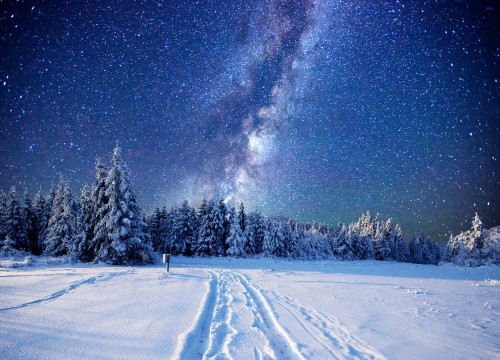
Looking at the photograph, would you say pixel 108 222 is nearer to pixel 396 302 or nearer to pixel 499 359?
pixel 396 302

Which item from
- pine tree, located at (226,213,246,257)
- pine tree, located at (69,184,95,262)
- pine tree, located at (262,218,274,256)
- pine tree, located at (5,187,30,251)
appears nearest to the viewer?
pine tree, located at (69,184,95,262)

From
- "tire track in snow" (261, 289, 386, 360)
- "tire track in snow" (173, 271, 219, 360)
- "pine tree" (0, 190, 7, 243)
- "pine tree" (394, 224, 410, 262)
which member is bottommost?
"pine tree" (394, 224, 410, 262)

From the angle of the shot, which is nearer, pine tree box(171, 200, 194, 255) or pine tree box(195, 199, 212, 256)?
pine tree box(195, 199, 212, 256)

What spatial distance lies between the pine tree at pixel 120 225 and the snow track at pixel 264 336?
17234mm

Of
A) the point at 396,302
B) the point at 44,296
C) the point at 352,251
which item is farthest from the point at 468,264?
A: the point at 44,296

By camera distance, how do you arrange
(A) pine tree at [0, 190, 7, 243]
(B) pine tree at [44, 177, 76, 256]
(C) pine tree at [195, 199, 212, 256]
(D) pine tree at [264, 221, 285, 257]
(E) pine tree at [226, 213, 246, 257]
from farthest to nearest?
(D) pine tree at [264, 221, 285, 257]
(C) pine tree at [195, 199, 212, 256]
(E) pine tree at [226, 213, 246, 257]
(A) pine tree at [0, 190, 7, 243]
(B) pine tree at [44, 177, 76, 256]

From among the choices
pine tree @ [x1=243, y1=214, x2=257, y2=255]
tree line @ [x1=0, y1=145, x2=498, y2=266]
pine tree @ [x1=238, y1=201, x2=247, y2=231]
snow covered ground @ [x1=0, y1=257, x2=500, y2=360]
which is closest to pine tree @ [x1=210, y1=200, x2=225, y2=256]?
tree line @ [x1=0, y1=145, x2=498, y2=266]

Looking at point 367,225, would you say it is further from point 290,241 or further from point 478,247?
point 290,241

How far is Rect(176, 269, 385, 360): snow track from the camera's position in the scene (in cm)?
432

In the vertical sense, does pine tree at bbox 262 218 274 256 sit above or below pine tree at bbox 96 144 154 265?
below

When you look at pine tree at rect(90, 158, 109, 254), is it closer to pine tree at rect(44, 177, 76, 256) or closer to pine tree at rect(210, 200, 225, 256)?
pine tree at rect(44, 177, 76, 256)

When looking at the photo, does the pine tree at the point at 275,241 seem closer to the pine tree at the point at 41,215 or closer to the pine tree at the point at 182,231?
the pine tree at the point at 182,231

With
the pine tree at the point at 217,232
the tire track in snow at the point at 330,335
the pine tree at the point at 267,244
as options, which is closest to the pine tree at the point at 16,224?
the pine tree at the point at 217,232

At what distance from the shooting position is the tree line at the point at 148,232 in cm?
2230
